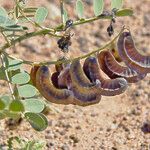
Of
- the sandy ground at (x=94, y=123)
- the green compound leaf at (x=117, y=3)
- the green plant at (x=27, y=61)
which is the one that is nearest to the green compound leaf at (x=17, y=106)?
the green plant at (x=27, y=61)

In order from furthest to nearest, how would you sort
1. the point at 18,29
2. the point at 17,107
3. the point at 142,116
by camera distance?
the point at 142,116
the point at 18,29
the point at 17,107

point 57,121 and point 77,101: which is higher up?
point 77,101

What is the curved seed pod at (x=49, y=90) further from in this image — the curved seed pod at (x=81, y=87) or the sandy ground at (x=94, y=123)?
the sandy ground at (x=94, y=123)

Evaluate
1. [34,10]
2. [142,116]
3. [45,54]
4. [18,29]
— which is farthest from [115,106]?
[18,29]

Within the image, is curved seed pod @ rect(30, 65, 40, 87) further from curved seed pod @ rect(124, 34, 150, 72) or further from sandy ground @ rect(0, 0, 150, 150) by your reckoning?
sandy ground @ rect(0, 0, 150, 150)

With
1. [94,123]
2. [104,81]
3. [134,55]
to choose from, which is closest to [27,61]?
[104,81]

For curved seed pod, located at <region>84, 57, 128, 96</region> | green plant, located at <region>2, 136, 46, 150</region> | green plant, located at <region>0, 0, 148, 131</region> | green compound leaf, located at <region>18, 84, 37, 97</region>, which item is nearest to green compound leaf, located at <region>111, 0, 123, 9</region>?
green plant, located at <region>0, 0, 148, 131</region>

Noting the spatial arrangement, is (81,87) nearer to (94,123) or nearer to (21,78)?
(21,78)

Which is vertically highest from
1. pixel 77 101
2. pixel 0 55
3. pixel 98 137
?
pixel 0 55

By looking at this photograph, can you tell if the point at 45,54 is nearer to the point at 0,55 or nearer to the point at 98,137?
the point at 98,137
